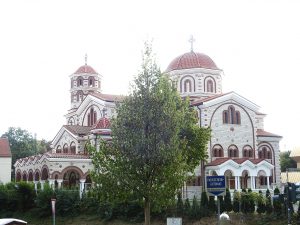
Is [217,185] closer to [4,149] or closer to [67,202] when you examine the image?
[67,202]

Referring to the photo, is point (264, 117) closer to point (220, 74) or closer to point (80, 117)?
point (220, 74)

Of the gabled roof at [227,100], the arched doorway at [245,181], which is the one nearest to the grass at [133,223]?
the arched doorway at [245,181]

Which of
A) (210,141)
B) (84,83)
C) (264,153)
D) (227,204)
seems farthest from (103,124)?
(264,153)

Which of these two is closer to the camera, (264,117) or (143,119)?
(143,119)

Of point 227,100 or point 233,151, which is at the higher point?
point 227,100

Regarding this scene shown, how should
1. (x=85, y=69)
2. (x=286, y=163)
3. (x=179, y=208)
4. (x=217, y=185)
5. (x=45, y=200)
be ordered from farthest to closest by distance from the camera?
1. (x=286, y=163)
2. (x=85, y=69)
3. (x=45, y=200)
4. (x=179, y=208)
5. (x=217, y=185)

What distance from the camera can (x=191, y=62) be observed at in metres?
55.7

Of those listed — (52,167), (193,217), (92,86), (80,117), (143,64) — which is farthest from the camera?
(92,86)

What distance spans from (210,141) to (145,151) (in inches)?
1075

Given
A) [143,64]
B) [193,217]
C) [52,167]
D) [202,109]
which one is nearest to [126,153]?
[143,64]

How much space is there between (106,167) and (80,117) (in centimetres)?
3505

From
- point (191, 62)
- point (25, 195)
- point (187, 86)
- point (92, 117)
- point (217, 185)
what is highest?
point (191, 62)

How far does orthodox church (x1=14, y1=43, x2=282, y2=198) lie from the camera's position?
4466 centimetres

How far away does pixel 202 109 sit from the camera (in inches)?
1865
